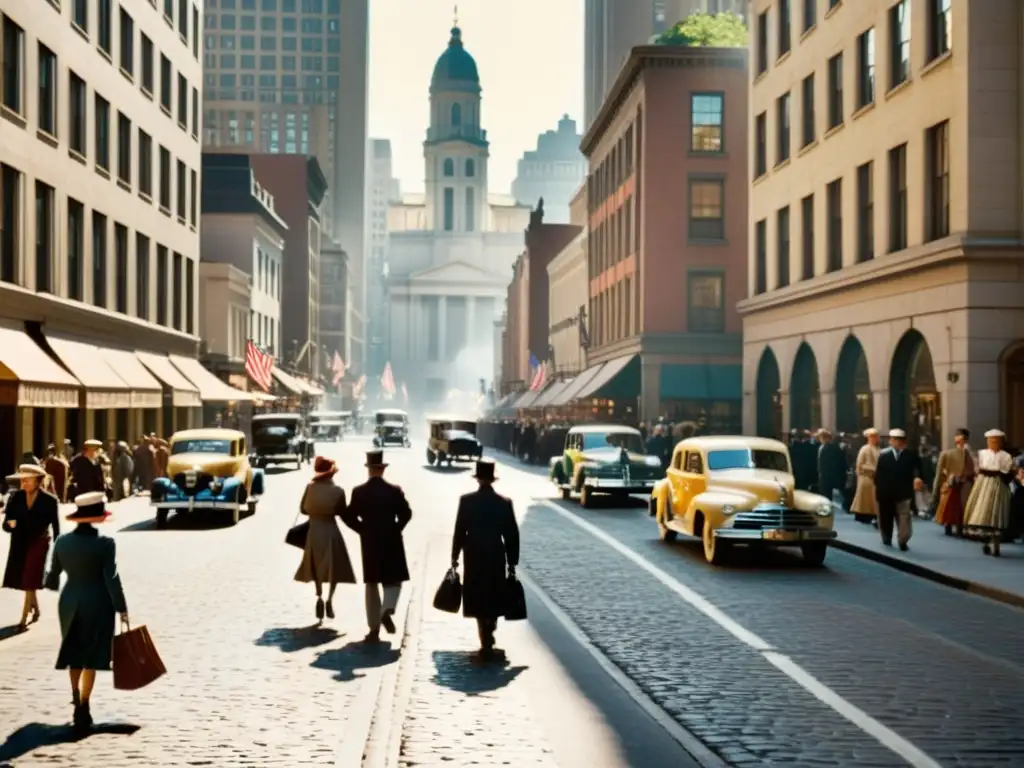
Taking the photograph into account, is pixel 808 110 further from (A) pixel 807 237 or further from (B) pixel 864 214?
(B) pixel 864 214

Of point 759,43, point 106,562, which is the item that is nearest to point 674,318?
point 759,43

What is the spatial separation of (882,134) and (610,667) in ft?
82.7

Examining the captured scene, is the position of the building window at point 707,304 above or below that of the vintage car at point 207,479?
above

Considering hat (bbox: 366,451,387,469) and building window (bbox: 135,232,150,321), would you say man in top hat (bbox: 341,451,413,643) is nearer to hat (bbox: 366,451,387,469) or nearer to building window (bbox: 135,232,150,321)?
hat (bbox: 366,451,387,469)

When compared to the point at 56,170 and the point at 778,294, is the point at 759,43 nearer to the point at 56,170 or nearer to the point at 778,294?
the point at 778,294

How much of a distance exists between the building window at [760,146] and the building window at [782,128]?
46.7 inches

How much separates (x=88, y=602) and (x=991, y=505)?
15372 millimetres

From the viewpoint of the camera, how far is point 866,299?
35656 mm

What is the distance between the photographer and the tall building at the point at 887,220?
2948 centimetres

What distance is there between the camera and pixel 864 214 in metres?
36.8

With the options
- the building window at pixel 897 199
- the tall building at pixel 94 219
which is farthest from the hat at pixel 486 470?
the building window at pixel 897 199

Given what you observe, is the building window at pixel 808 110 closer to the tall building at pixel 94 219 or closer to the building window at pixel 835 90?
the building window at pixel 835 90

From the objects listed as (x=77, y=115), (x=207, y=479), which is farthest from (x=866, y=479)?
(x=77, y=115)

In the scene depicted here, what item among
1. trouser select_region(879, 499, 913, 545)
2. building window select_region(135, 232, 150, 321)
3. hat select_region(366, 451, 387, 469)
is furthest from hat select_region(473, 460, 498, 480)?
building window select_region(135, 232, 150, 321)
